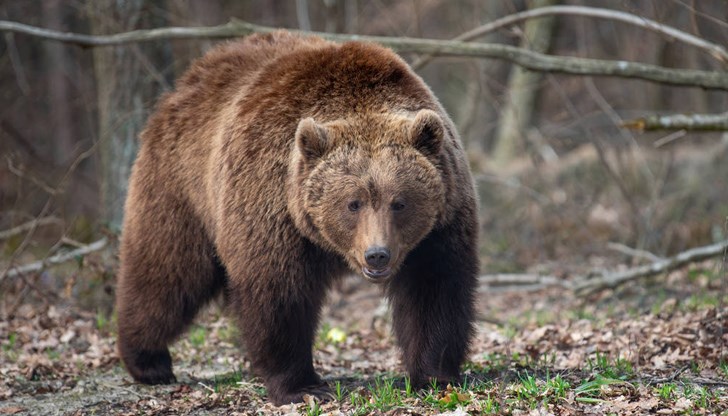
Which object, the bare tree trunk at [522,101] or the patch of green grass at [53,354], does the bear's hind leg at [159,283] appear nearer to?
the patch of green grass at [53,354]

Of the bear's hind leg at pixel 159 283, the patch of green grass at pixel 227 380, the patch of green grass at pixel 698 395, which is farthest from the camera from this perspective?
the bear's hind leg at pixel 159 283

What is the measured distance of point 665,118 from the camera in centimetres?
827

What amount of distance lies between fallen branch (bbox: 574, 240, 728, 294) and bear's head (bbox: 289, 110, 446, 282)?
4423 millimetres

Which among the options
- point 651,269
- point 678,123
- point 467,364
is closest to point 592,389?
point 467,364

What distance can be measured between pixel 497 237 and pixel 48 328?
8.48m

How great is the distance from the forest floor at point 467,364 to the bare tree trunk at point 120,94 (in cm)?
132

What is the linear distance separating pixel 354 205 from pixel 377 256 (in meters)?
0.45

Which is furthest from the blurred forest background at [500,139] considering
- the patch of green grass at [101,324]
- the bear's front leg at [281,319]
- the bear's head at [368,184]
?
the bear's front leg at [281,319]

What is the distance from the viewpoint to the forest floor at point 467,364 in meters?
5.42

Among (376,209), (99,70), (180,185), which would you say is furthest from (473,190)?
(99,70)

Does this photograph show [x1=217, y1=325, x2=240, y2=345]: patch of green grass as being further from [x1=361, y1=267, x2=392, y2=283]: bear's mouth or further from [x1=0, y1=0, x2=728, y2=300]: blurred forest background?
[x1=361, y1=267, x2=392, y2=283]: bear's mouth

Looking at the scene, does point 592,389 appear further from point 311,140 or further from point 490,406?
point 311,140

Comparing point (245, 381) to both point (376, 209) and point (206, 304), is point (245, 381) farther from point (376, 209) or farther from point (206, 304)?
point (376, 209)

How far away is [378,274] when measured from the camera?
17.9 feet
